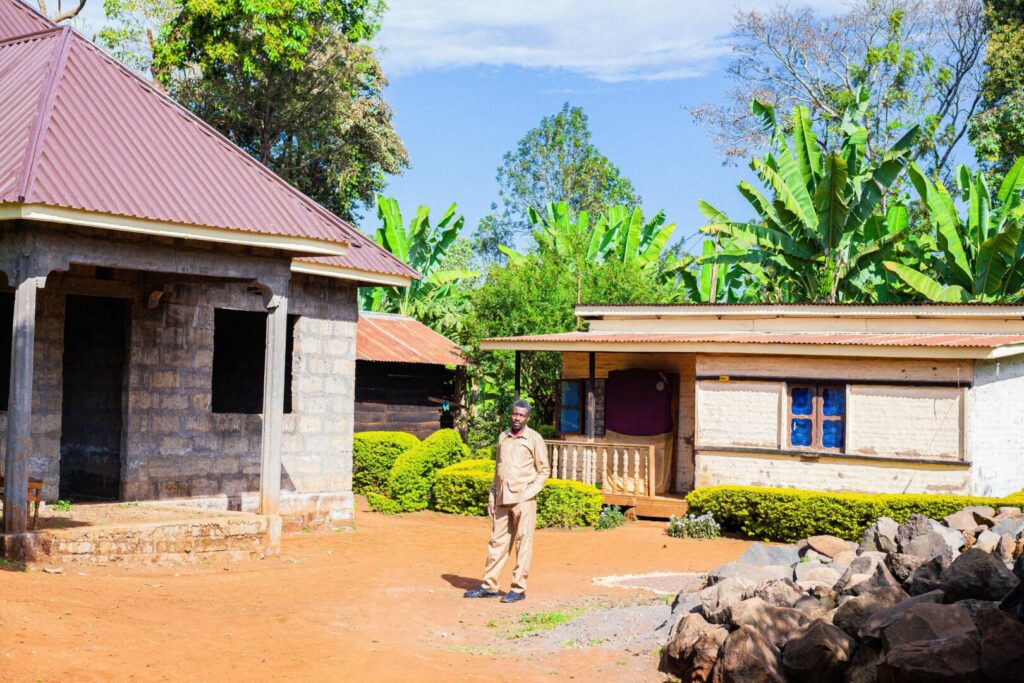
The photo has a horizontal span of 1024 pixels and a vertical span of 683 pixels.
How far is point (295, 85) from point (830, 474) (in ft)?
70.2

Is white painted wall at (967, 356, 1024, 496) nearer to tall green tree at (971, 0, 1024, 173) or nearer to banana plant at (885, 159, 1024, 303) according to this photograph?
banana plant at (885, 159, 1024, 303)

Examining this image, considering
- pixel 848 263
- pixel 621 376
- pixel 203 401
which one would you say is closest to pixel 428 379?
pixel 621 376

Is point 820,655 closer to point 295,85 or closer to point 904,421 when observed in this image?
point 904,421

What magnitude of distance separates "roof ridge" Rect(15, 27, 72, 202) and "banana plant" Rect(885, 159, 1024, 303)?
652 inches

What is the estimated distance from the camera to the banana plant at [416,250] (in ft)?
104

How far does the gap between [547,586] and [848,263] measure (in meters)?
15.3

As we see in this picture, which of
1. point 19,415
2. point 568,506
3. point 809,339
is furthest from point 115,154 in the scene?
point 809,339

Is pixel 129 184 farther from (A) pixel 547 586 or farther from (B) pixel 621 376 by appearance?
(B) pixel 621 376

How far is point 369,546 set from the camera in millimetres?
15758

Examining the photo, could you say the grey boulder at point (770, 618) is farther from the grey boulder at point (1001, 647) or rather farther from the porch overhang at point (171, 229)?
the porch overhang at point (171, 229)

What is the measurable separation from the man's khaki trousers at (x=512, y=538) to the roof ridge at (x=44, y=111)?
5.43 m

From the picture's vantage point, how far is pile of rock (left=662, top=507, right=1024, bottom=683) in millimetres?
7075

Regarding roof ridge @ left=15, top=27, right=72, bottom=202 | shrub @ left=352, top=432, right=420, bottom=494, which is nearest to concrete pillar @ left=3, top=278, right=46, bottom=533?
roof ridge @ left=15, top=27, right=72, bottom=202

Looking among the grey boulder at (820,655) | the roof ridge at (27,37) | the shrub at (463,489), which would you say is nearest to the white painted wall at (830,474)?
the shrub at (463,489)
